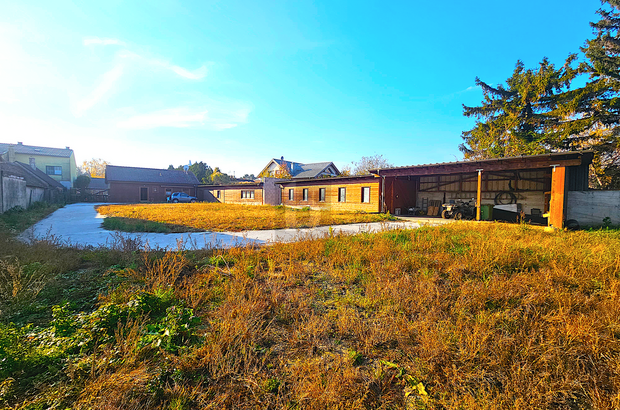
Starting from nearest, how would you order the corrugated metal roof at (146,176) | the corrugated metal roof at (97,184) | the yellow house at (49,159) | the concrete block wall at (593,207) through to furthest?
the concrete block wall at (593,207)
the corrugated metal roof at (146,176)
the yellow house at (49,159)
the corrugated metal roof at (97,184)

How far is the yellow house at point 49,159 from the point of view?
40.8 m

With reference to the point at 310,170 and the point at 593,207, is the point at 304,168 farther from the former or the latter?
the point at 593,207

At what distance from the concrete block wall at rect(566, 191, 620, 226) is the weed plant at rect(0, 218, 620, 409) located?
437 inches

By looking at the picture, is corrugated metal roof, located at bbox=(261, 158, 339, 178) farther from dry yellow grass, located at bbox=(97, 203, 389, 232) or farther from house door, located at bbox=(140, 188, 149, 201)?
dry yellow grass, located at bbox=(97, 203, 389, 232)

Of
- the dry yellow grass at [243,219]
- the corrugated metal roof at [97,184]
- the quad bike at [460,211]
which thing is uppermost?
the corrugated metal roof at [97,184]

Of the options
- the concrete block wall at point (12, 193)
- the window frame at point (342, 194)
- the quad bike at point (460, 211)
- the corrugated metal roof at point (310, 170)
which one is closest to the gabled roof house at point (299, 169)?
the corrugated metal roof at point (310, 170)

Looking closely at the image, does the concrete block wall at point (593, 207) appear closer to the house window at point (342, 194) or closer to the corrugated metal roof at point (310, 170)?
the house window at point (342, 194)

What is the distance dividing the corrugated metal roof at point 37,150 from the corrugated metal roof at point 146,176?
13.5 meters

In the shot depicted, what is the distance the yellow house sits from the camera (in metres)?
40.8

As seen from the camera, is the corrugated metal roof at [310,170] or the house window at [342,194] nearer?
the house window at [342,194]

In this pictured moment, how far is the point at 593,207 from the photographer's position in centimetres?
1227

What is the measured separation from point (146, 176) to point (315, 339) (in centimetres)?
4441

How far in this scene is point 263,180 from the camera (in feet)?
95.8

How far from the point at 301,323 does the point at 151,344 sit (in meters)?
1.52
